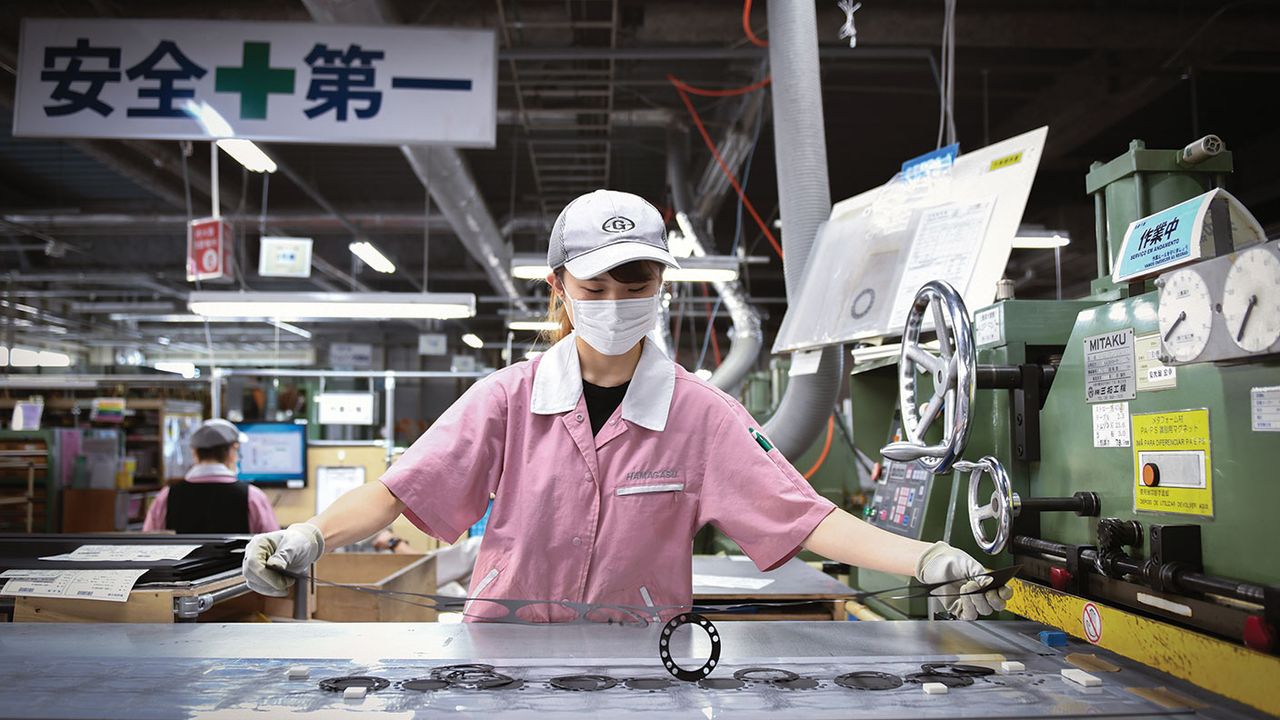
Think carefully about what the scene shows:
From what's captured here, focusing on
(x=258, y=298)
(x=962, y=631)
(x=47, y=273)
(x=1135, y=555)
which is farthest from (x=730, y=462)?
(x=47, y=273)

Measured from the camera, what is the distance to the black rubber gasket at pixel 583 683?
3.47 ft

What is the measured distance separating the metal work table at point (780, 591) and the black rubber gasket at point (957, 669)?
0.98 metres

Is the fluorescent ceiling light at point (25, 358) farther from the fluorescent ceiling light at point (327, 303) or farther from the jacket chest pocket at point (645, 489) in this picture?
the jacket chest pocket at point (645, 489)

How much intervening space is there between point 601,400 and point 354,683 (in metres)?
0.71

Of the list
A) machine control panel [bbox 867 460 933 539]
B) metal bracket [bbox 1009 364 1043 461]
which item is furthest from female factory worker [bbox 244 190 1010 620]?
machine control panel [bbox 867 460 933 539]

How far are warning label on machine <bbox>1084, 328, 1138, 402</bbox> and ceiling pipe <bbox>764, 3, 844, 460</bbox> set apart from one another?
109cm

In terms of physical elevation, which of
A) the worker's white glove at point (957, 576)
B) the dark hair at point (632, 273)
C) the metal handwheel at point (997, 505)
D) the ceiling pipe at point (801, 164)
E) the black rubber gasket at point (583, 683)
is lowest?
the black rubber gasket at point (583, 683)

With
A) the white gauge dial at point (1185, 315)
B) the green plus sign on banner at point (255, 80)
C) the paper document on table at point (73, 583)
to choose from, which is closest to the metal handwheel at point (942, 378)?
the white gauge dial at point (1185, 315)

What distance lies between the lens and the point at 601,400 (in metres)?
1.64

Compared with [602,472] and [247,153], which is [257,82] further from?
[602,472]

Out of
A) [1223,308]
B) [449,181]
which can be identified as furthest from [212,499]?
[1223,308]

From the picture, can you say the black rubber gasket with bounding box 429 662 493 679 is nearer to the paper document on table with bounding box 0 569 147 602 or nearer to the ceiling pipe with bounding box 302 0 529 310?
the paper document on table with bounding box 0 569 147 602

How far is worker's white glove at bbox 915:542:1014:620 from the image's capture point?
123 cm

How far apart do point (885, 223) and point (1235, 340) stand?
1.28 m
